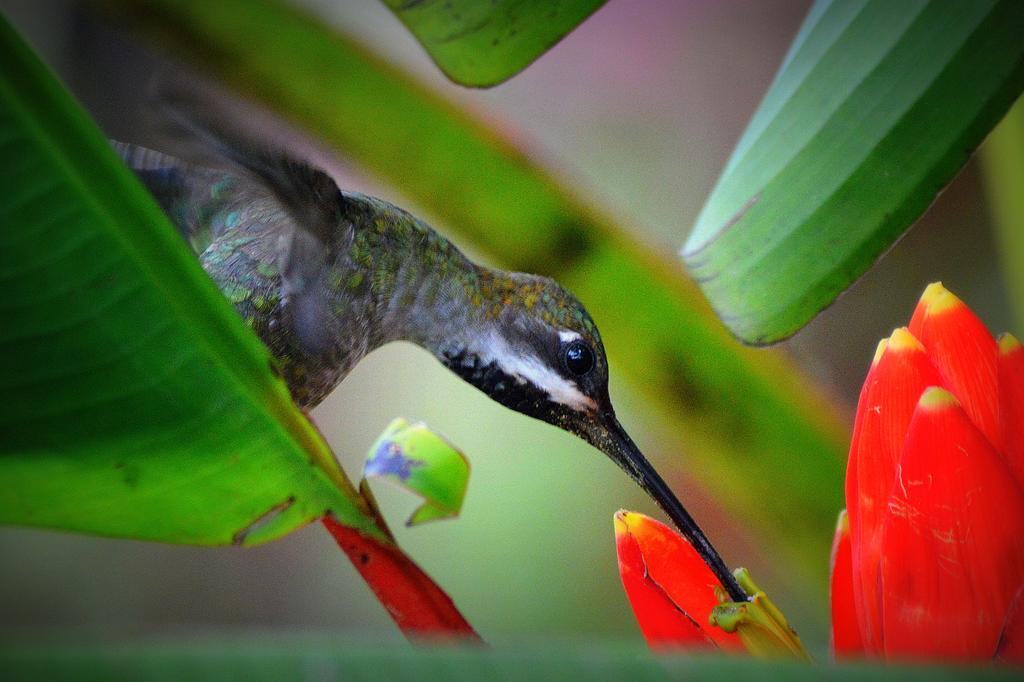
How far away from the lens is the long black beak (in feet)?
1.35

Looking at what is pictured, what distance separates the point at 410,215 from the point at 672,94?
0.35 meters

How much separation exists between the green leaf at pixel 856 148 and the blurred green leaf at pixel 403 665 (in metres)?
0.25

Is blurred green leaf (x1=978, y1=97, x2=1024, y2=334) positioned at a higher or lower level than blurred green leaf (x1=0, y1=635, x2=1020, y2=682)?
higher

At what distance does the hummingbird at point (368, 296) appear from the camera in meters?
0.50

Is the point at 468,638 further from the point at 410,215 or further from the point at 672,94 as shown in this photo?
the point at 672,94

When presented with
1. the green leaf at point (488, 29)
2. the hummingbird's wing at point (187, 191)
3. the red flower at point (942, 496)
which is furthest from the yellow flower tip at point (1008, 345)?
the hummingbird's wing at point (187, 191)

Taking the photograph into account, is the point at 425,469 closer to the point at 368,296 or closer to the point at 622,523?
the point at 622,523

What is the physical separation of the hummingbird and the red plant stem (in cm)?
17

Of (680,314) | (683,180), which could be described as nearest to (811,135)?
(680,314)

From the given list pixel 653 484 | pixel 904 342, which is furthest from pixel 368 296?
pixel 904 342

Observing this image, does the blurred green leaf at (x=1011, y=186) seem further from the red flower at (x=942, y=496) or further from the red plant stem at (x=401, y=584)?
the red plant stem at (x=401, y=584)

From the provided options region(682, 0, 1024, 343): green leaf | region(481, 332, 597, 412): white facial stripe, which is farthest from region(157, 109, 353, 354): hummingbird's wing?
region(682, 0, 1024, 343): green leaf

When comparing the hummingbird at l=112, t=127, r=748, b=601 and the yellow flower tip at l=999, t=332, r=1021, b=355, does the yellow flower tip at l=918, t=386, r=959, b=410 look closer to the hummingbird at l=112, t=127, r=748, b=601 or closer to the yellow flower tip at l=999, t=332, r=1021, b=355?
the yellow flower tip at l=999, t=332, r=1021, b=355

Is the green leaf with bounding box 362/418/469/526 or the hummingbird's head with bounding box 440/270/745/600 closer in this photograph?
the green leaf with bounding box 362/418/469/526
